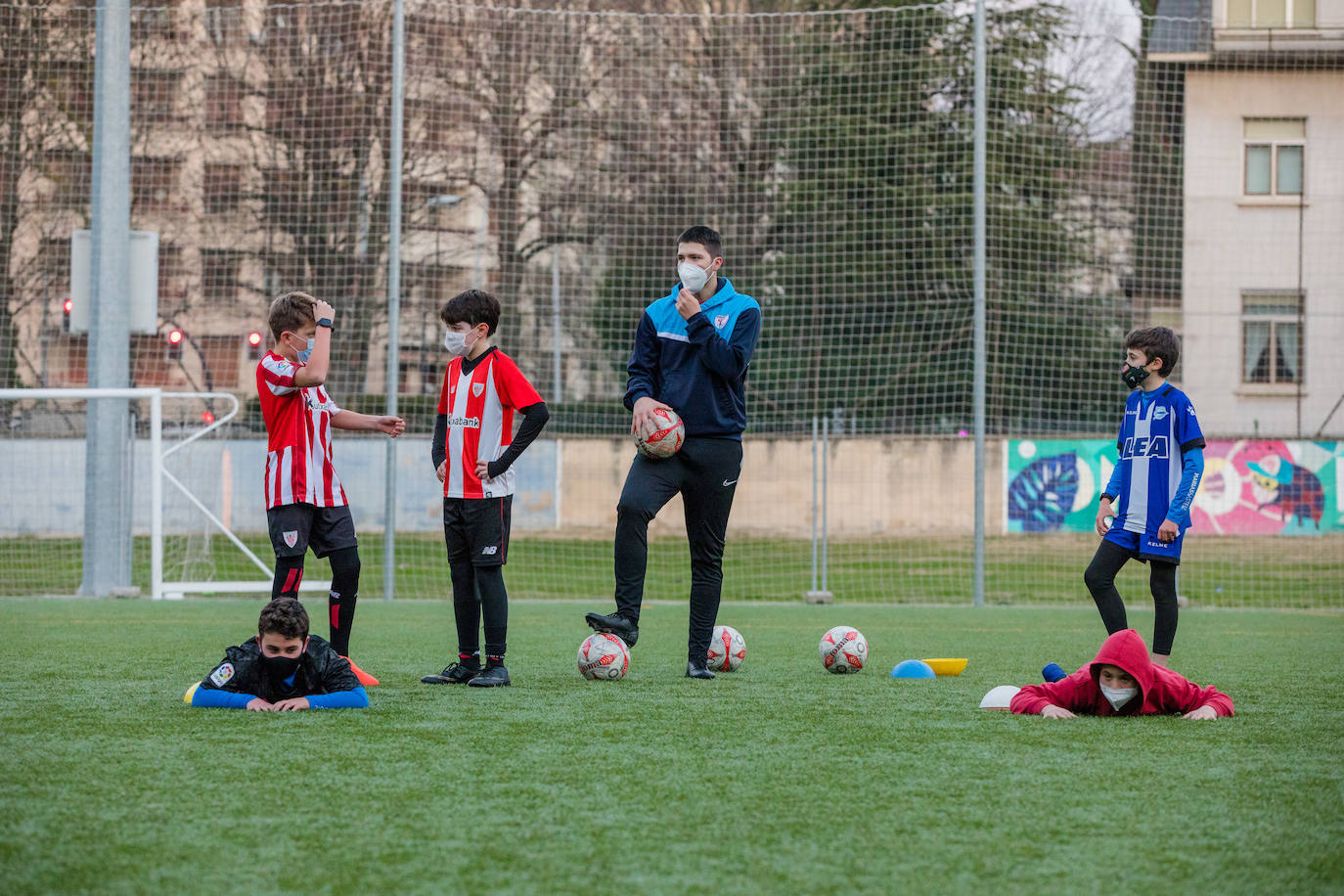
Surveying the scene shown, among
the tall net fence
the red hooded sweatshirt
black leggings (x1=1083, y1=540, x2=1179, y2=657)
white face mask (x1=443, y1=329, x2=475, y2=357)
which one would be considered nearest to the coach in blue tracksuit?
white face mask (x1=443, y1=329, x2=475, y2=357)

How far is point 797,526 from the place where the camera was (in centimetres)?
1561

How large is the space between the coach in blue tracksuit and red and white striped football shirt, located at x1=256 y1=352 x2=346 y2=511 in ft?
4.14

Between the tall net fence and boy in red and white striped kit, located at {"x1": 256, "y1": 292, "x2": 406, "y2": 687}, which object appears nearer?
boy in red and white striped kit, located at {"x1": 256, "y1": 292, "x2": 406, "y2": 687}

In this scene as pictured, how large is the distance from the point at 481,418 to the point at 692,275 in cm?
109

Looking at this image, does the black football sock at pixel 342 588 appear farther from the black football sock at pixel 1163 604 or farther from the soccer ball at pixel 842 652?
the black football sock at pixel 1163 604

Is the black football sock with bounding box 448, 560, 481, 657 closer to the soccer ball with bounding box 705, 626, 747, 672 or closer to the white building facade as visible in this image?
the soccer ball with bounding box 705, 626, 747, 672

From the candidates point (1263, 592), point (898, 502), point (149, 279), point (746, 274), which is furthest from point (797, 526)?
point (149, 279)

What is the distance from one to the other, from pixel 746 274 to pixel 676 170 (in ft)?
7.24

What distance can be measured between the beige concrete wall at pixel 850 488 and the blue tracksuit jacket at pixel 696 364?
339 inches

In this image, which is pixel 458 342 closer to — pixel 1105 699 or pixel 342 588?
pixel 342 588

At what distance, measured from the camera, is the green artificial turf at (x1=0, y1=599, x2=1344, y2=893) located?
2.61 meters

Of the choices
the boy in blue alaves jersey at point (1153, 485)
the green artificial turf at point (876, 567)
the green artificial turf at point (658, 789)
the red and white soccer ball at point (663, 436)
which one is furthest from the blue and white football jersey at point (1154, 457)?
the green artificial turf at point (876, 567)

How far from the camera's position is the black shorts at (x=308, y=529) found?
5.33 meters

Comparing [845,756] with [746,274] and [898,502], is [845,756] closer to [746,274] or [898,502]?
[898,502]
